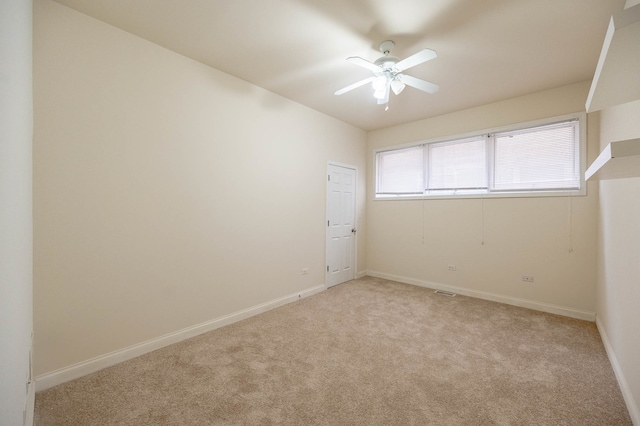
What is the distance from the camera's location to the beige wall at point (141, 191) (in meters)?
2.03

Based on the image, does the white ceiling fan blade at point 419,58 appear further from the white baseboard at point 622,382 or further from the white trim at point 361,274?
the white trim at point 361,274

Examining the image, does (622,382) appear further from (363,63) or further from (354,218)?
(354,218)

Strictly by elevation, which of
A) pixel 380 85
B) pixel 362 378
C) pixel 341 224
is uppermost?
pixel 380 85

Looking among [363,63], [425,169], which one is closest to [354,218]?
[425,169]

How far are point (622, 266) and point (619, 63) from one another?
2.18 m

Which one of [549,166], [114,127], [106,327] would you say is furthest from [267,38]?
[549,166]

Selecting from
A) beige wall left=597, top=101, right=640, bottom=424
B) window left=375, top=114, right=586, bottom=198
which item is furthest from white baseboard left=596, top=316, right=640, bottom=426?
window left=375, top=114, right=586, bottom=198

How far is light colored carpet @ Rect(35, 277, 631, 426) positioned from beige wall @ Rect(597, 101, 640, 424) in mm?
208

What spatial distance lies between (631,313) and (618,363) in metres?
0.62

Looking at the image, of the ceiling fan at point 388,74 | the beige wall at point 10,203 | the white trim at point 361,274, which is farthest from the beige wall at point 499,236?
the beige wall at point 10,203

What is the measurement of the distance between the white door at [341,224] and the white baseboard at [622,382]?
3244 millimetres

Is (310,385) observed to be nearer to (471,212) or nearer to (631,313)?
(631,313)

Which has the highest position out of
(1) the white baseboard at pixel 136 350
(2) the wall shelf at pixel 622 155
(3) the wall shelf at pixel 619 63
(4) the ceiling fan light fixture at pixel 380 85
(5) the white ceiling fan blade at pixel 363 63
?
(5) the white ceiling fan blade at pixel 363 63

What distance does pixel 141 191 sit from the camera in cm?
247
